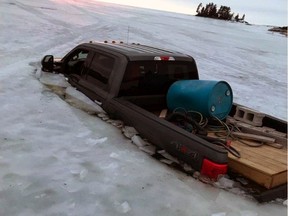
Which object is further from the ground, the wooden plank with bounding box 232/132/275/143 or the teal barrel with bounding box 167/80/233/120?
the teal barrel with bounding box 167/80/233/120

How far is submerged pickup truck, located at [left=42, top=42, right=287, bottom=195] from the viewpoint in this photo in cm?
429

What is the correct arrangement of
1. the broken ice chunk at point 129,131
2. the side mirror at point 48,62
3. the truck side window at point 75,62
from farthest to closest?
the side mirror at point 48,62 → the truck side window at point 75,62 → the broken ice chunk at point 129,131

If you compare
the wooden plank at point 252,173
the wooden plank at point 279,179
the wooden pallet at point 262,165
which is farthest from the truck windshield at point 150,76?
the wooden plank at point 279,179

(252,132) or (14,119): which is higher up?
(252,132)

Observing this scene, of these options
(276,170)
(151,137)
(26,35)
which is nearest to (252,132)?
(276,170)

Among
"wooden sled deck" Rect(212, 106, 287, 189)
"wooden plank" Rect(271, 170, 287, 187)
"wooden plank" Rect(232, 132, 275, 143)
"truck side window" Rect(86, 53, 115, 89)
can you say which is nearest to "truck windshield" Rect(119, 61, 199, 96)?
"truck side window" Rect(86, 53, 115, 89)

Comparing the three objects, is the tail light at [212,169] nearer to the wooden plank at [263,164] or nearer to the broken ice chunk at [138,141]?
the wooden plank at [263,164]

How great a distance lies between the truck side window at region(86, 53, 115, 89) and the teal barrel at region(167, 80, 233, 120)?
1058 millimetres

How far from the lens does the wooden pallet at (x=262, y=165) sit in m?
3.87

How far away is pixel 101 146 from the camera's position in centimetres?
486

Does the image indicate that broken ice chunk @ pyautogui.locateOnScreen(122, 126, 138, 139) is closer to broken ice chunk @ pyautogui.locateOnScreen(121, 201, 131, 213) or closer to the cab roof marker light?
the cab roof marker light

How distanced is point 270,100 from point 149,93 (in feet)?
18.0

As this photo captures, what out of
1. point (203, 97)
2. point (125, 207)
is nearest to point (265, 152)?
point (203, 97)

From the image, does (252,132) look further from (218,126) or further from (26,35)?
(26,35)
